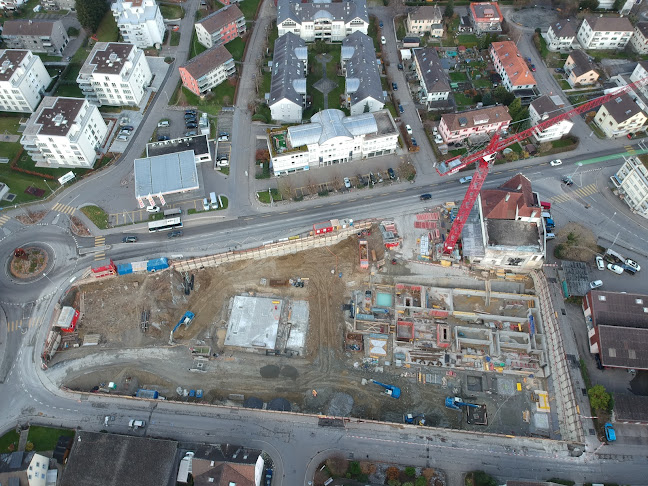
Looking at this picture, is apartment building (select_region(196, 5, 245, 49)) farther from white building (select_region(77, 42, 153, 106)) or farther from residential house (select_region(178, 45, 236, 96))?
white building (select_region(77, 42, 153, 106))

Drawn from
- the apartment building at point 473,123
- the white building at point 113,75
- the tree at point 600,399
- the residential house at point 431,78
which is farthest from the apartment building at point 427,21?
the tree at point 600,399

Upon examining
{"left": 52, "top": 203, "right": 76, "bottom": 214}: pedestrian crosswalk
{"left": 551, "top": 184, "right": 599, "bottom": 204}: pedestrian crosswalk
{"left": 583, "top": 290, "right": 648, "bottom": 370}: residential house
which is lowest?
{"left": 52, "top": 203, "right": 76, "bottom": 214}: pedestrian crosswalk

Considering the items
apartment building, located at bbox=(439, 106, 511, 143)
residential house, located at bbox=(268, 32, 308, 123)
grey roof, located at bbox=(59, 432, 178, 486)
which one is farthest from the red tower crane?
grey roof, located at bbox=(59, 432, 178, 486)

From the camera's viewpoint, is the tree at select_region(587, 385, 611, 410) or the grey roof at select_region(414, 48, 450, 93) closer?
the tree at select_region(587, 385, 611, 410)

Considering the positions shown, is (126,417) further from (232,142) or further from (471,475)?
(232,142)

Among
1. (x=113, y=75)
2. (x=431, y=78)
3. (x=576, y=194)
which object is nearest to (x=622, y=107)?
(x=576, y=194)

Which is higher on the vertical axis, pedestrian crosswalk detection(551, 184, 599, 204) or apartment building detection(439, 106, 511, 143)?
apartment building detection(439, 106, 511, 143)
